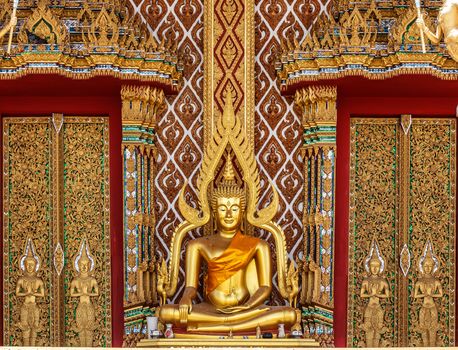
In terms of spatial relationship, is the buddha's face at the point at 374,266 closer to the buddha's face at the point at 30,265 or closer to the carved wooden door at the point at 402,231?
the carved wooden door at the point at 402,231

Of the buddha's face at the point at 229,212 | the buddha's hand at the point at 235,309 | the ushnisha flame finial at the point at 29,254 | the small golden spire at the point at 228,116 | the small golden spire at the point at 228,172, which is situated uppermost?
the small golden spire at the point at 228,116

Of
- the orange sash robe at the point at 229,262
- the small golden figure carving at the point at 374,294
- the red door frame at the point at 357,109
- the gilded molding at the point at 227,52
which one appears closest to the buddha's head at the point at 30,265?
the orange sash robe at the point at 229,262

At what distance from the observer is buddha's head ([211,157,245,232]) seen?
47.0 feet

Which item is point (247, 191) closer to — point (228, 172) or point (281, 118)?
point (228, 172)

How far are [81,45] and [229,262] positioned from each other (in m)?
2.41

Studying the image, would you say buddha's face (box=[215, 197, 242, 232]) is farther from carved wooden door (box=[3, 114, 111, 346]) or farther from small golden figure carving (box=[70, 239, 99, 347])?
small golden figure carving (box=[70, 239, 99, 347])

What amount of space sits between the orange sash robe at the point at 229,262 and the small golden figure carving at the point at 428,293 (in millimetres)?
1616

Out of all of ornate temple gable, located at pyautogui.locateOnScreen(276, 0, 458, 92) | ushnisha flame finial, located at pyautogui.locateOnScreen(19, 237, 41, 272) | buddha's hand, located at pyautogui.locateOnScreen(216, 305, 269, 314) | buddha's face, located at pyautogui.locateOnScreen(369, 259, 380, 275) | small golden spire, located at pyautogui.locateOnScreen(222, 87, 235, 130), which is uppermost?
ornate temple gable, located at pyautogui.locateOnScreen(276, 0, 458, 92)

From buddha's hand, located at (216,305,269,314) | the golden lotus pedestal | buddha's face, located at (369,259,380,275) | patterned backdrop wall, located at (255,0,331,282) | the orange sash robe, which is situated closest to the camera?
the golden lotus pedestal

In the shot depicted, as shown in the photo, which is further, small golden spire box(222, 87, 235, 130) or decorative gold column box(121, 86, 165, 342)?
small golden spire box(222, 87, 235, 130)

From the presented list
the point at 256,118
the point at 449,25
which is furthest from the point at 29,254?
the point at 449,25

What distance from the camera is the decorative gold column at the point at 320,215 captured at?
14.1 meters

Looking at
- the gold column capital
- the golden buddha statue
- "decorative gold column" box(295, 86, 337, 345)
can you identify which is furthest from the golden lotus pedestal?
the gold column capital

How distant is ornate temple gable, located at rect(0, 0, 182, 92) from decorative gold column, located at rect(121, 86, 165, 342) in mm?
295
